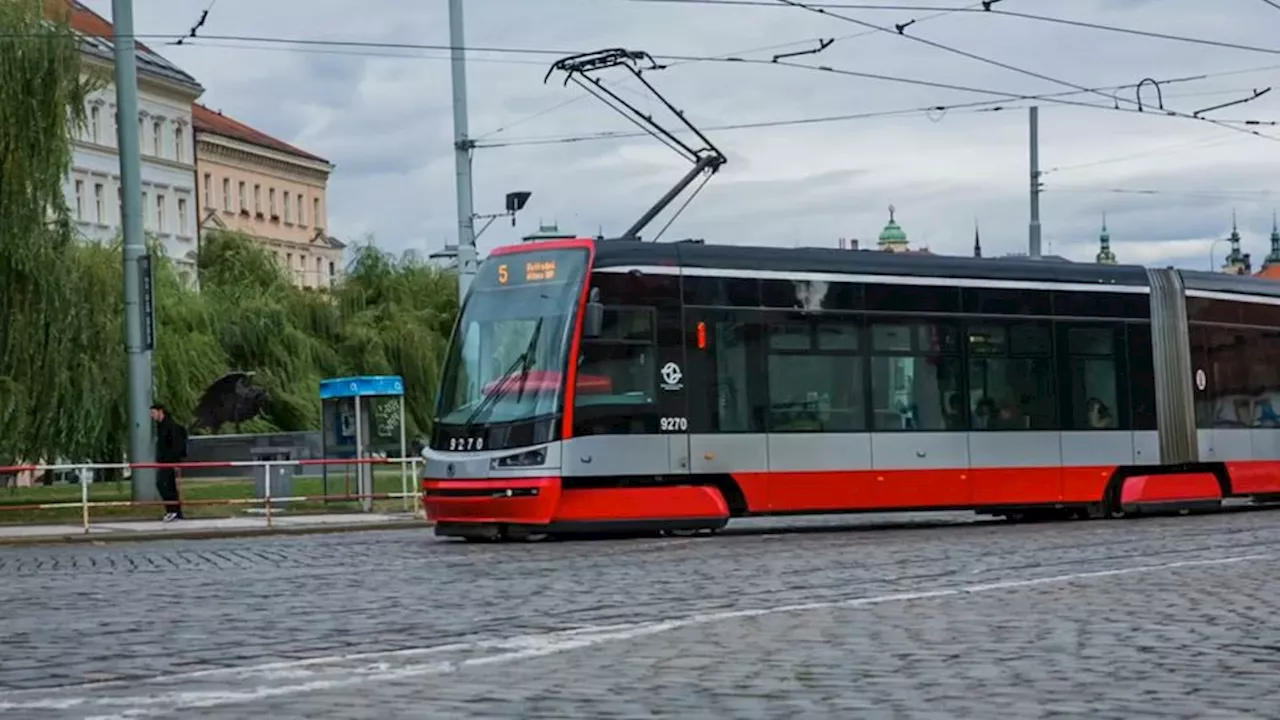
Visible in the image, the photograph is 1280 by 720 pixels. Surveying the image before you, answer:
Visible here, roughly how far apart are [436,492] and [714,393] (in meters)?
3.13

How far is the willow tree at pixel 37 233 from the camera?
3384 centimetres

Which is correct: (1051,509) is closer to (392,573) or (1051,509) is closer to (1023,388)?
(1023,388)

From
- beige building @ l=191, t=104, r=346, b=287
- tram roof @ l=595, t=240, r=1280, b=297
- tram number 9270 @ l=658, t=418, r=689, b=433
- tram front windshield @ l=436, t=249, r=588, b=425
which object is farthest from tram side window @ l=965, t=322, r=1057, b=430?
beige building @ l=191, t=104, r=346, b=287

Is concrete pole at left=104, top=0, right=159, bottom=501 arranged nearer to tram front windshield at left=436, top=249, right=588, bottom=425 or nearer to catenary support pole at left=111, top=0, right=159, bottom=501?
catenary support pole at left=111, top=0, right=159, bottom=501

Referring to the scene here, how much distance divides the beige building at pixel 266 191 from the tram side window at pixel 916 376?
7078cm

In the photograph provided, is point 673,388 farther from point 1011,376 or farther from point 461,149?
point 461,149

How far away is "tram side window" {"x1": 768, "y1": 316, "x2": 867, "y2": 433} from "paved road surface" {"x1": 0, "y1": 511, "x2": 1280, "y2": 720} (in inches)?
139

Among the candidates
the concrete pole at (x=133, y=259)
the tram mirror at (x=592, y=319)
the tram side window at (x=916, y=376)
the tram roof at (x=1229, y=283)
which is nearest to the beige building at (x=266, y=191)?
the concrete pole at (x=133, y=259)

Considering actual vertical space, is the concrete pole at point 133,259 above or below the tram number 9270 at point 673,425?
above

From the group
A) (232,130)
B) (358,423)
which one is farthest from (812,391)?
(232,130)

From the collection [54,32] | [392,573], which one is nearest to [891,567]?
[392,573]

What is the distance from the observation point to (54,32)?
34562mm

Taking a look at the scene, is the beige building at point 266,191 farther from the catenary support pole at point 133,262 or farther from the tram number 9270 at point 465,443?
the tram number 9270 at point 465,443

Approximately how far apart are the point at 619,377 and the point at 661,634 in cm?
1138
